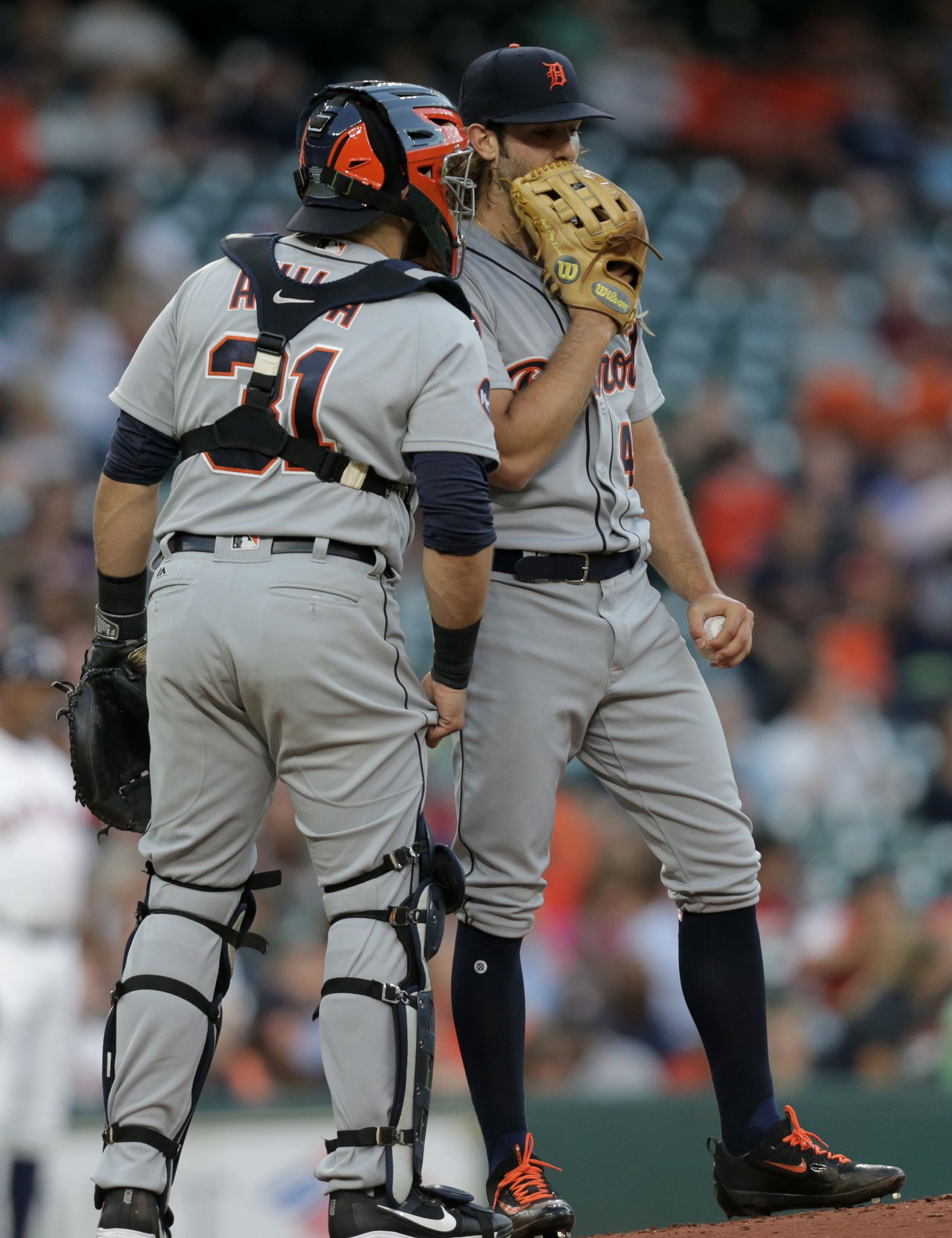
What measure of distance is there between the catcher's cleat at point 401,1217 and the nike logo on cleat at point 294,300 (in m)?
1.45

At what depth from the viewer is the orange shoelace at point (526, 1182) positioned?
3.20 m

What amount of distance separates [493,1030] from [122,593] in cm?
110

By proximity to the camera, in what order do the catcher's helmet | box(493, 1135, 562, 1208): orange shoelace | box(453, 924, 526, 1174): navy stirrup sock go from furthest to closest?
box(453, 924, 526, 1174): navy stirrup sock → box(493, 1135, 562, 1208): orange shoelace → the catcher's helmet

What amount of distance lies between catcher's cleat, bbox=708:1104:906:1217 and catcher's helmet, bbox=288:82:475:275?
1.82m

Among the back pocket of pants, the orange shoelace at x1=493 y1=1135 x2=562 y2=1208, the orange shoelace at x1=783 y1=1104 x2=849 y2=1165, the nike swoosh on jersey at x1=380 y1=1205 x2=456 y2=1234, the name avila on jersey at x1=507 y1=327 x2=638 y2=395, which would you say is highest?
the name avila on jersey at x1=507 y1=327 x2=638 y2=395

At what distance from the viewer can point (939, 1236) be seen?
308 centimetres

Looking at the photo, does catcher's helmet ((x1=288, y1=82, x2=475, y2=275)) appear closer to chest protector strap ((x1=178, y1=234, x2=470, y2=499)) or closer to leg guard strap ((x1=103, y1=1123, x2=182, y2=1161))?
chest protector strap ((x1=178, y1=234, x2=470, y2=499))

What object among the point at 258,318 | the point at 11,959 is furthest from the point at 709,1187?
the point at 258,318

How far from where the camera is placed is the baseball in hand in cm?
338

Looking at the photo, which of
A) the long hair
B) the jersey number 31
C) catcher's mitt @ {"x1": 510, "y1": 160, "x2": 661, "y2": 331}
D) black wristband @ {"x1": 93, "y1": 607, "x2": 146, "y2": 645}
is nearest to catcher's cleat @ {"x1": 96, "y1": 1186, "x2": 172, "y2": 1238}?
black wristband @ {"x1": 93, "y1": 607, "x2": 146, "y2": 645}

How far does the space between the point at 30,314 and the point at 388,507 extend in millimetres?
6646

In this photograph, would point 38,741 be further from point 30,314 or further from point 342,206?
point 30,314

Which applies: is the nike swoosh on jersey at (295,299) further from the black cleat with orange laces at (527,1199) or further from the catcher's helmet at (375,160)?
the black cleat with orange laces at (527,1199)

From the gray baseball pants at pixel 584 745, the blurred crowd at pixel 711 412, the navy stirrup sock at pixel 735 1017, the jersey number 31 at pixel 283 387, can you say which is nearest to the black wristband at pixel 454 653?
the gray baseball pants at pixel 584 745
